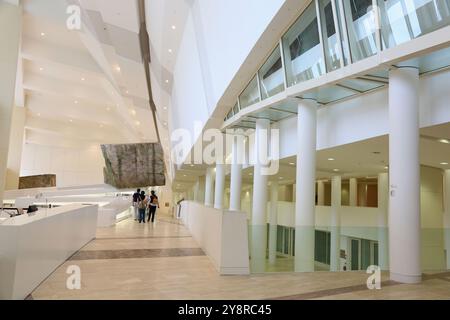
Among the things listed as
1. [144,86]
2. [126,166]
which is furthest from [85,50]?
[126,166]

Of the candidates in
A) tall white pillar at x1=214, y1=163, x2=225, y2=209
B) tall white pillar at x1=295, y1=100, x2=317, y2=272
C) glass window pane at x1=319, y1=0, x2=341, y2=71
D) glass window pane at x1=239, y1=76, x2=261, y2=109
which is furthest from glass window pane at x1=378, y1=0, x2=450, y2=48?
tall white pillar at x1=214, y1=163, x2=225, y2=209

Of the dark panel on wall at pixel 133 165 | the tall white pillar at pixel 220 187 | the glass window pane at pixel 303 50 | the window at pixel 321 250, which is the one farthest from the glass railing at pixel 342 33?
the dark panel on wall at pixel 133 165

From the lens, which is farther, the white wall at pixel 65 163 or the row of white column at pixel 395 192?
the white wall at pixel 65 163

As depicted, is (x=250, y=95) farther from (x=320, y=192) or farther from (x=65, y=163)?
(x=65, y=163)

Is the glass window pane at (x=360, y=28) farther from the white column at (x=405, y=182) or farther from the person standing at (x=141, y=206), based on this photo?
the person standing at (x=141, y=206)

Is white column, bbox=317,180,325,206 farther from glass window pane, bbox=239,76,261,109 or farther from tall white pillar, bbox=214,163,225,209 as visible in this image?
glass window pane, bbox=239,76,261,109

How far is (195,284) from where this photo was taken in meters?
4.97

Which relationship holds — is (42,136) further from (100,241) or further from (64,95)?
(100,241)

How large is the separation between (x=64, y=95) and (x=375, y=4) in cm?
2926

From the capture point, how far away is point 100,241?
880cm

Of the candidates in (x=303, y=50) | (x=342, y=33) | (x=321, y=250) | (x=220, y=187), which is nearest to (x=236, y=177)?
(x=220, y=187)

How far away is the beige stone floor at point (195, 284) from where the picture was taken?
14.5 ft

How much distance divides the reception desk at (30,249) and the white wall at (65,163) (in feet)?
129

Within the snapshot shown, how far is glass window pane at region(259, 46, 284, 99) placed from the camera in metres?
8.48
